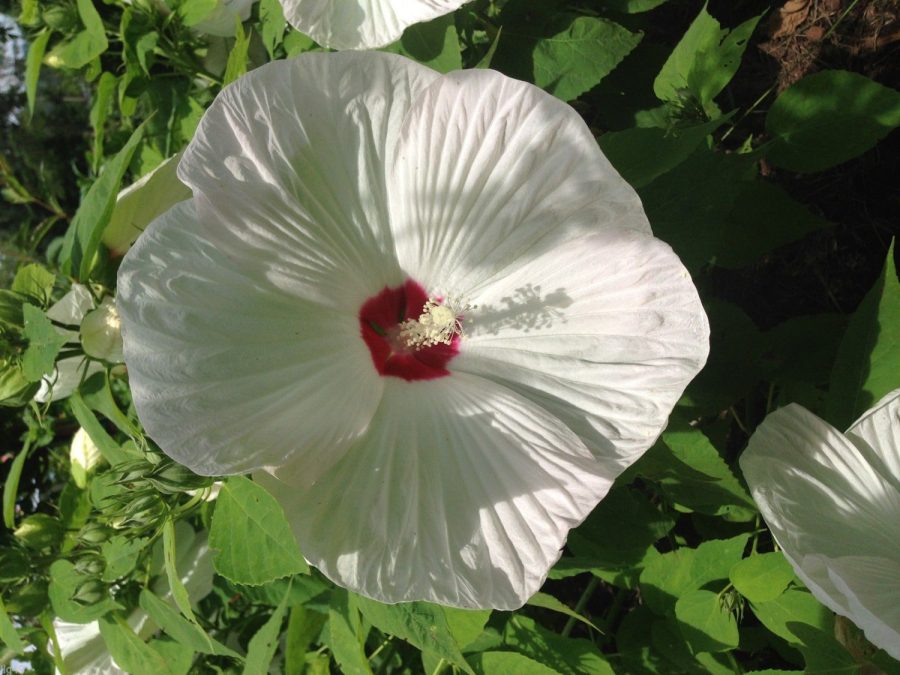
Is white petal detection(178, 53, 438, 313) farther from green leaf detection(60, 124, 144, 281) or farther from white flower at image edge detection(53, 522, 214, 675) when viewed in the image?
white flower at image edge detection(53, 522, 214, 675)

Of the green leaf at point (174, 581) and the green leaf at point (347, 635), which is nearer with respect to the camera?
the green leaf at point (174, 581)

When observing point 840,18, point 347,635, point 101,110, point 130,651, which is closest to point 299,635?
point 347,635

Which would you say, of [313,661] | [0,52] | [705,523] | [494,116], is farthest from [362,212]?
[0,52]

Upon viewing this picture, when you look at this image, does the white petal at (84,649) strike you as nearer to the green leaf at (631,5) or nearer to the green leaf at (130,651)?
the green leaf at (130,651)

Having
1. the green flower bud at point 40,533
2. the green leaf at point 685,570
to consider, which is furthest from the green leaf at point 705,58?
the green flower bud at point 40,533

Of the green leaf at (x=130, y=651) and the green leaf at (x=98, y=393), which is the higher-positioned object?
the green leaf at (x=98, y=393)

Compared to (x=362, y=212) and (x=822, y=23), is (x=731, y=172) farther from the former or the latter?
(x=822, y=23)

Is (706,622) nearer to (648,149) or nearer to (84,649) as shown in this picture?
(648,149)
